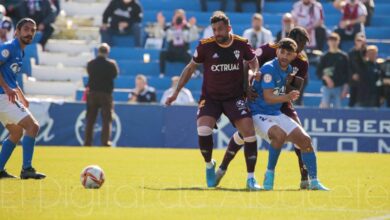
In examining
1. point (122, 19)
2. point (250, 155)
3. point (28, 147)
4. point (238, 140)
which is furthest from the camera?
point (122, 19)

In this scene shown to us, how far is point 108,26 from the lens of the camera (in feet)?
88.9

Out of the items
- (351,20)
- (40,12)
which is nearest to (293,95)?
(351,20)

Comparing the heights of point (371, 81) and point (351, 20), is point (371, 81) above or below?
below

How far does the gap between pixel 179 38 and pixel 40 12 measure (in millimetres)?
4007

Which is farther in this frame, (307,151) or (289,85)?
(289,85)

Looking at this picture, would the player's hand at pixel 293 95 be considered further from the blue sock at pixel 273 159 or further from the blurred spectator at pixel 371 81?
the blurred spectator at pixel 371 81

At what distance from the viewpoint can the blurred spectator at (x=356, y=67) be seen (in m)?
23.8

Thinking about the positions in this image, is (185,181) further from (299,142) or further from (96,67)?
(96,67)

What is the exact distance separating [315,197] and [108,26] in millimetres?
16238

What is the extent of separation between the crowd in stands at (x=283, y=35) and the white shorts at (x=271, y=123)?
10272 mm

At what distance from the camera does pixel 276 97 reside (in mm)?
12469

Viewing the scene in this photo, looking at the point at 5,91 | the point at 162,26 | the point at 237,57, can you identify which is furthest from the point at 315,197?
the point at 162,26

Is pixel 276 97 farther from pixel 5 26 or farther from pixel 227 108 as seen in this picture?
pixel 5 26

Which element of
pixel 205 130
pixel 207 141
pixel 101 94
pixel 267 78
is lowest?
pixel 101 94
